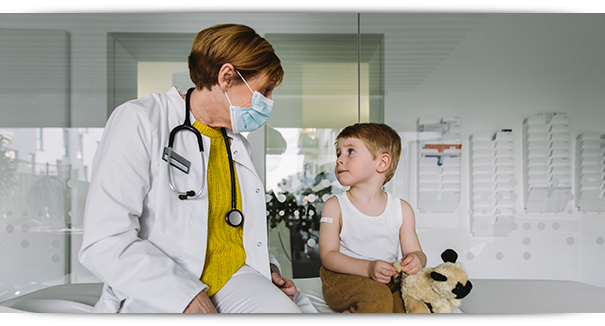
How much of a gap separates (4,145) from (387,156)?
257cm

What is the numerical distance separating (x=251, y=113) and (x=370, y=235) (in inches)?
28.7

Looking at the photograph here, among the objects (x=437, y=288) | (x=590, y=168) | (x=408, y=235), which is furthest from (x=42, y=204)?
(x=590, y=168)

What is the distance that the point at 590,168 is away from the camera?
9.08 feet

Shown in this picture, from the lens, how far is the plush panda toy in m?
1.31

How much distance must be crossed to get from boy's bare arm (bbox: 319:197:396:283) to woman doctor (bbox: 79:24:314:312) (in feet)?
0.65

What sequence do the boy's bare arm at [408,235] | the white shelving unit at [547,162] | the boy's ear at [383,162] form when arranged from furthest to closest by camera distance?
the white shelving unit at [547,162] < the boy's ear at [383,162] < the boy's bare arm at [408,235]

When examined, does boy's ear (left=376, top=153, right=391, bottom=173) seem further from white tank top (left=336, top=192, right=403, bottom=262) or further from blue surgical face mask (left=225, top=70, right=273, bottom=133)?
blue surgical face mask (left=225, top=70, right=273, bottom=133)

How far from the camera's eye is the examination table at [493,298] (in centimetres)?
147

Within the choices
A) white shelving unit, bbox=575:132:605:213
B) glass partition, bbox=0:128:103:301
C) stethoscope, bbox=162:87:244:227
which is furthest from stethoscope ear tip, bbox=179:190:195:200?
white shelving unit, bbox=575:132:605:213

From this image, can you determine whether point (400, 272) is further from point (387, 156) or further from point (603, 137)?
point (603, 137)

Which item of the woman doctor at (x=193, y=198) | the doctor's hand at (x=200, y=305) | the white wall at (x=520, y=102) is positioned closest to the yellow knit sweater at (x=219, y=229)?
the woman doctor at (x=193, y=198)

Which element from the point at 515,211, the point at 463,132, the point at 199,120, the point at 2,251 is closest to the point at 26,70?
the point at 2,251

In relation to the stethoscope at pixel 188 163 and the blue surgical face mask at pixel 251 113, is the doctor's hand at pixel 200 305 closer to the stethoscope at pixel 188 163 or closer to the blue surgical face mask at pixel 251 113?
the stethoscope at pixel 188 163

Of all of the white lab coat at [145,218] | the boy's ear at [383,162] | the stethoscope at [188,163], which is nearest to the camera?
the white lab coat at [145,218]
